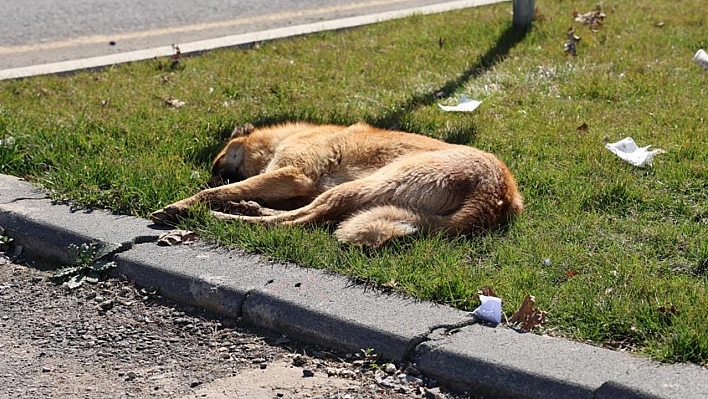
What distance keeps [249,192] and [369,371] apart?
2.00 m

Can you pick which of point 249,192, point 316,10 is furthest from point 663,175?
point 316,10

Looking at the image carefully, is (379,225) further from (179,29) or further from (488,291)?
(179,29)

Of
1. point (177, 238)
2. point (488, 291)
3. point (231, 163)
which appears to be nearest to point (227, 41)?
point (231, 163)

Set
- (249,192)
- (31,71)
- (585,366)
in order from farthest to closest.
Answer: (31,71), (249,192), (585,366)

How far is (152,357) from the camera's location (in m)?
3.99

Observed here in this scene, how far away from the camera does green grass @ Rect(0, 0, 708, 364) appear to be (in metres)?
4.29

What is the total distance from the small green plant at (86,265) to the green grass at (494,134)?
1.64 ft

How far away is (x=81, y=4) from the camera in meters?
10.8

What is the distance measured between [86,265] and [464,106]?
334 centimetres

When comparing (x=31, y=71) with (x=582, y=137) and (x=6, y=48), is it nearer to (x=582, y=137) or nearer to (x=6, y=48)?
(x=6, y=48)

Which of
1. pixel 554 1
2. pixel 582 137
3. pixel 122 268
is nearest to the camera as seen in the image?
pixel 122 268

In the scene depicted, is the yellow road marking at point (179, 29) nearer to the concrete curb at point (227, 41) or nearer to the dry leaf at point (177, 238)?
the concrete curb at point (227, 41)

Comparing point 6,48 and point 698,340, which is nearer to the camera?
point 698,340

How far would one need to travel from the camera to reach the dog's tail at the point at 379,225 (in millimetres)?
4758
